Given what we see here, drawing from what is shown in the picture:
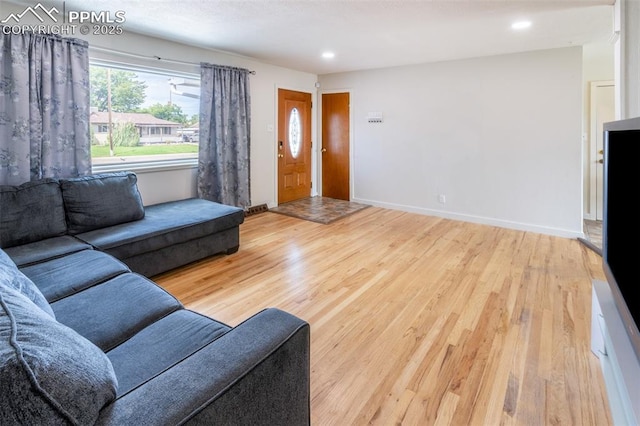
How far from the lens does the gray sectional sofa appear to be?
2.38 feet

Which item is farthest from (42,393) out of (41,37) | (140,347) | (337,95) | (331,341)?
(337,95)

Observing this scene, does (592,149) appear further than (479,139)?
Yes

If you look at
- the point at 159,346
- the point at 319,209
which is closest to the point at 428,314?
the point at 159,346

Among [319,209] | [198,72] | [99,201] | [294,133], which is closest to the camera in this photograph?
[99,201]

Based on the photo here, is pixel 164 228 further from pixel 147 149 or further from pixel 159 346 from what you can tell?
pixel 159 346

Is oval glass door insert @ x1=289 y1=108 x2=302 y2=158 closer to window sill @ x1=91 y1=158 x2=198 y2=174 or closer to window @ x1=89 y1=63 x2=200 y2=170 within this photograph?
window @ x1=89 y1=63 x2=200 y2=170

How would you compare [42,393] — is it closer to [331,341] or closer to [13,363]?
[13,363]

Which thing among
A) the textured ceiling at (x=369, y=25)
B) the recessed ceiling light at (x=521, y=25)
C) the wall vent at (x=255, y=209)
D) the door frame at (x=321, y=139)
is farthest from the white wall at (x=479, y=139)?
the wall vent at (x=255, y=209)

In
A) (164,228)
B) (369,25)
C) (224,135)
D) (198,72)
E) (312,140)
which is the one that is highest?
(369,25)

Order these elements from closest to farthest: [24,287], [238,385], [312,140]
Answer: [238,385] < [24,287] < [312,140]

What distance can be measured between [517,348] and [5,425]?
2345 millimetres

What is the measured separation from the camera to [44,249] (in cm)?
241

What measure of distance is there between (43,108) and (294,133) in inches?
148

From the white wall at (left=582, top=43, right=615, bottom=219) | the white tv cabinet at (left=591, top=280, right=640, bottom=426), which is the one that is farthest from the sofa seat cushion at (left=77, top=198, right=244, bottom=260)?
the white wall at (left=582, top=43, right=615, bottom=219)
